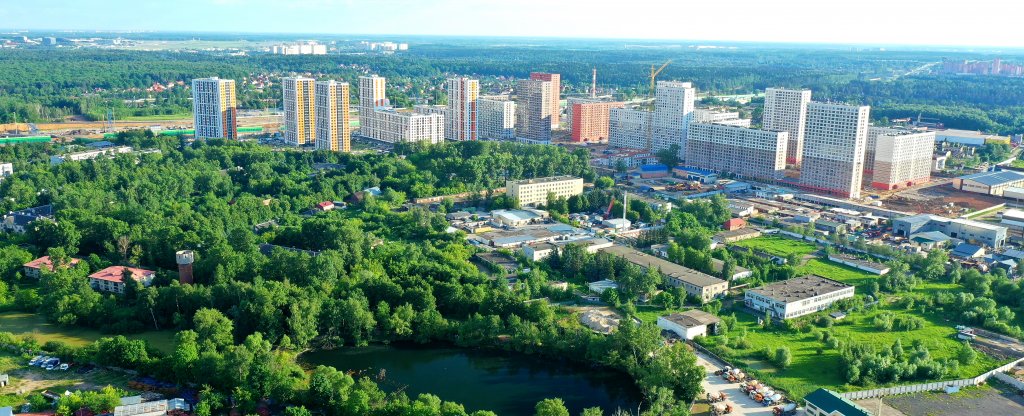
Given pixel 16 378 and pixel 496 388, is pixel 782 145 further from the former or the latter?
pixel 16 378

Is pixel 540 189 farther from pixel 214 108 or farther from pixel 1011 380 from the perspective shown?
pixel 214 108

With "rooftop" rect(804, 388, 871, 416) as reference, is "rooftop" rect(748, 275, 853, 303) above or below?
above

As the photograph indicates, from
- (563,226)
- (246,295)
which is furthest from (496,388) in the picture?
(563,226)

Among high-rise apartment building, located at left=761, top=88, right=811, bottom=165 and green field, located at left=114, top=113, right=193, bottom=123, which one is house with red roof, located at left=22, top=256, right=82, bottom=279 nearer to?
high-rise apartment building, located at left=761, top=88, right=811, bottom=165

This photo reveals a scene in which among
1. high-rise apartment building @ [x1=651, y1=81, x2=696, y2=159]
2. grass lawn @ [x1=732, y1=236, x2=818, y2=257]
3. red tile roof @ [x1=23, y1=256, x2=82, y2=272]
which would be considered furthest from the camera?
high-rise apartment building @ [x1=651, y1=81, x2=696, y2=159]

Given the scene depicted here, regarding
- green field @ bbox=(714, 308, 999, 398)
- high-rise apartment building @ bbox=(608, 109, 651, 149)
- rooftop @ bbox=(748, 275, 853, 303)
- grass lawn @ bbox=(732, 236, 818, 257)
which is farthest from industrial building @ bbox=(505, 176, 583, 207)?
high-rise apartment building @ bbox=(608, 109, 651, 149)

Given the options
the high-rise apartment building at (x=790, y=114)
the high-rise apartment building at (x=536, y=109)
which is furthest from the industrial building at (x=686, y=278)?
the high-rise apartment building at (x=536, y=109)

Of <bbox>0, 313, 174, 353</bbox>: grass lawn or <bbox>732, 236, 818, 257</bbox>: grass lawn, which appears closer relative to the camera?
<bbox>0, 313, 174, 353</bbox>: grass lawn
